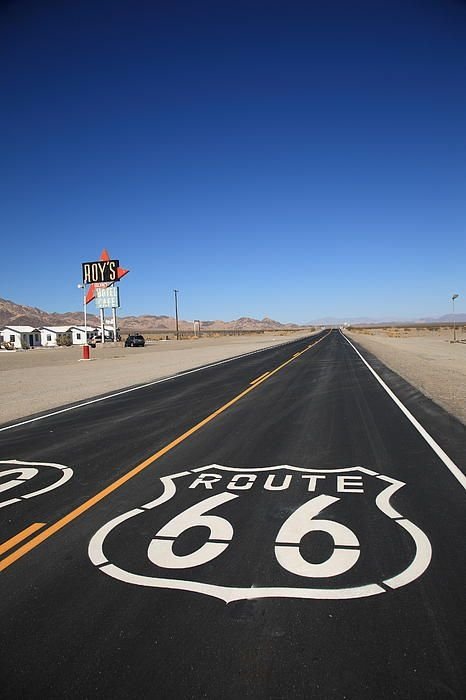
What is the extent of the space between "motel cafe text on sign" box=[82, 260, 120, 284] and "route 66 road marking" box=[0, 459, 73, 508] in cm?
4402

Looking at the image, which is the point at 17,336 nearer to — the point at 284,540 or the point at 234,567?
the point at 284,540

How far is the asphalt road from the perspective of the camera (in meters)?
2.91

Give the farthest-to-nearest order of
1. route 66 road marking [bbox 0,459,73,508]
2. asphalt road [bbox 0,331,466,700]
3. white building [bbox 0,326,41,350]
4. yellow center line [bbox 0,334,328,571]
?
1. white building [bbox 0,326,41,350]
2. route 66 road marking [bbox 0,459,73,508]
3. yellow center line [bbox 0,334,328,571]
4. asphalt road [bbox 0,331,466,700]

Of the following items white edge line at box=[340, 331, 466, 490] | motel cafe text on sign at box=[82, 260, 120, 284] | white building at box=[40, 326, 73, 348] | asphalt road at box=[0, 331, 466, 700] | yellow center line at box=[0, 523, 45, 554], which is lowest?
white edge line at box=[340, 331, 466, 490]

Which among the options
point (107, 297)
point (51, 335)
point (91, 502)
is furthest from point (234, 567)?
point (51, 335)

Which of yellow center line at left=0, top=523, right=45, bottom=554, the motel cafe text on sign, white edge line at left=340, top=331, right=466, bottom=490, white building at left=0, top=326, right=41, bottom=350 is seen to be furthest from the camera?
white building at left=0, top=326, right=41, bottom=350

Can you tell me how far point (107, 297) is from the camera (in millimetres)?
56562

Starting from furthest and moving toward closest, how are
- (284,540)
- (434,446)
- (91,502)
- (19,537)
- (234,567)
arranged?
1. (434,446)
2. (91,502)
3. (19,537)
4. (284,540)
5. (234,567)

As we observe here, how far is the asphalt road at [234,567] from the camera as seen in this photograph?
2.91 meters

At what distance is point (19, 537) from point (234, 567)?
6.99 ft

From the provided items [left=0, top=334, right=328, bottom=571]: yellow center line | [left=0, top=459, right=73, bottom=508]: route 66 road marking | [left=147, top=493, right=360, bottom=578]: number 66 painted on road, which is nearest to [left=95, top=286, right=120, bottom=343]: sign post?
[left=0, top=334, right=328, bottom=571]: yellow center line

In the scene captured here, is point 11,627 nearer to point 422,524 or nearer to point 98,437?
point 422,524

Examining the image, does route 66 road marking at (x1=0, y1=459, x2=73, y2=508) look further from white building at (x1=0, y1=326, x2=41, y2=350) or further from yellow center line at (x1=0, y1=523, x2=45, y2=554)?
white building at (x1=0, y1=326, x2=41, y2=350)

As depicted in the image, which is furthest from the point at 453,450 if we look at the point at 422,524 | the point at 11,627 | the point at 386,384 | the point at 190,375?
the point at 190,375
